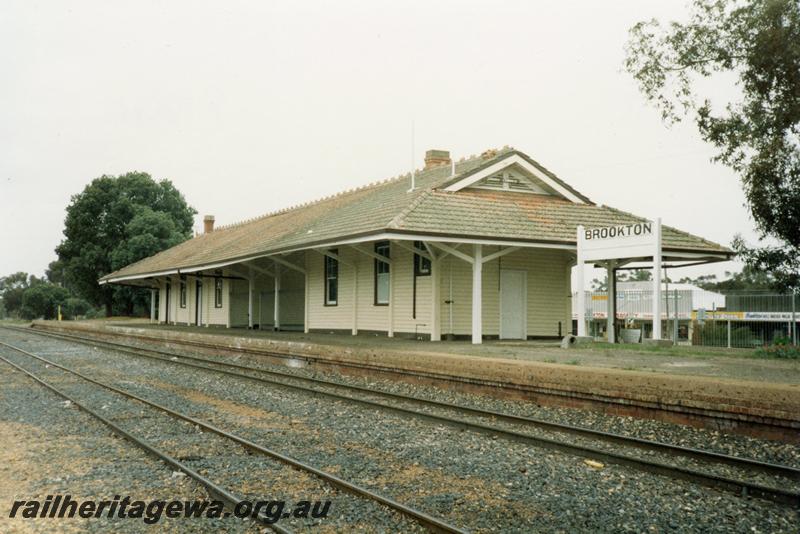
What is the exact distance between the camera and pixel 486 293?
18.6 metres

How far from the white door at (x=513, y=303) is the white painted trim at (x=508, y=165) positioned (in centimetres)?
248

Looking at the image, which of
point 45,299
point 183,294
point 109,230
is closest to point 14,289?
point 45,299

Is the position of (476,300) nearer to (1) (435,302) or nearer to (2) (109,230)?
(1) (435,302)

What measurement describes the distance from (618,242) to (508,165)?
5.16 m

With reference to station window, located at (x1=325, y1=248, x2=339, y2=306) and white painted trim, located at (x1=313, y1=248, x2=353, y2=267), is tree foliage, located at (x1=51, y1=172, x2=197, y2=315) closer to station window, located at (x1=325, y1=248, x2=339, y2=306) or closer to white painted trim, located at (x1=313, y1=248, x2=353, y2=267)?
station window, located at (x1=325, y1=248, x2=339, y2=306)

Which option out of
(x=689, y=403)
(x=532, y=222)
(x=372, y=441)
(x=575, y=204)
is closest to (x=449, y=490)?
(x=372, y=441)

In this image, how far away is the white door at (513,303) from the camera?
61.9 ft

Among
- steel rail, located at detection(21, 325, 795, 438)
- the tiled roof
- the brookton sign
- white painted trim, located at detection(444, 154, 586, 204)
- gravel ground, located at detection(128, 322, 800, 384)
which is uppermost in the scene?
white painted trim, located at detection(444, 154, 586, 204)

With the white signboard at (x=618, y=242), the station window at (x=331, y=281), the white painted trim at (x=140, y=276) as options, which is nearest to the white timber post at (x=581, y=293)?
the white signboard at (x=618, y=242)

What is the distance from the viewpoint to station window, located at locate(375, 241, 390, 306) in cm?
1994

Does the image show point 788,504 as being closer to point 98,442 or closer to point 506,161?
point 98,442

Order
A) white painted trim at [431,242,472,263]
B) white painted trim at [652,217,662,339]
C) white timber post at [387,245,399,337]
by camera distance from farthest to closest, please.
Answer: white timber post at [387,245,399,337]
white painted trim at [431,242,472,263]
white painted trim at [652,217,662,339]

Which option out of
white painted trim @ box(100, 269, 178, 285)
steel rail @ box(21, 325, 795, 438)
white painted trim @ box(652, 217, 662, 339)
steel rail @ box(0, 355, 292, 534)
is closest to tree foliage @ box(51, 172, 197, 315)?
white painted trim @ box(100, 269, 178, 285)

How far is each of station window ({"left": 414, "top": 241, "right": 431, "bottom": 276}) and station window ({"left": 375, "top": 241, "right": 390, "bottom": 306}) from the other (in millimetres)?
1554
